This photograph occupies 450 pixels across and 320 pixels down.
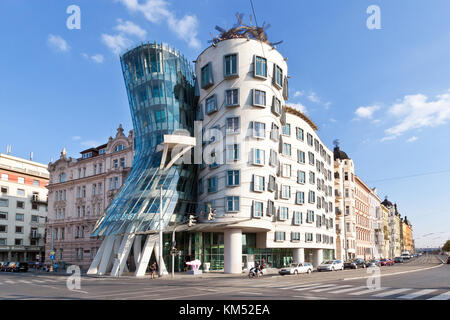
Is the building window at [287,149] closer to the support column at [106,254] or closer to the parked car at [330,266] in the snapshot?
the parked car at [330,266]

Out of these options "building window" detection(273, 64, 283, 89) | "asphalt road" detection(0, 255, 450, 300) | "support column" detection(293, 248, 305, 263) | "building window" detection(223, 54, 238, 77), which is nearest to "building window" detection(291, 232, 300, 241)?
"support column" detection(293, 248, 305, 263)

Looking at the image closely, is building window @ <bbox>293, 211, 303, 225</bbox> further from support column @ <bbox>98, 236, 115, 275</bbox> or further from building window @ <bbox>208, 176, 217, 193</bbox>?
support column @ <bbox>98, 236, 115, 275</bbox>

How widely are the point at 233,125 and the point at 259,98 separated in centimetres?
434

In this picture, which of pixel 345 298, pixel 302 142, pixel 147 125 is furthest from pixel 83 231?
pixel 345 298

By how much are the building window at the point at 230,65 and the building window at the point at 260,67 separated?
2307mm

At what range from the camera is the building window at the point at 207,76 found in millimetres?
48344

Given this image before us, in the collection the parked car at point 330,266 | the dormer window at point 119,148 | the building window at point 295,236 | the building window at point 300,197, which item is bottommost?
the parked car at point 330,266

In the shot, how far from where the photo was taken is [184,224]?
4556cm

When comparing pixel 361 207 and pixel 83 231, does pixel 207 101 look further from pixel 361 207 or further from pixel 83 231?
pixel 361 207

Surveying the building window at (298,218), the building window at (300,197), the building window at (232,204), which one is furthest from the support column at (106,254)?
the building window at (300,197)

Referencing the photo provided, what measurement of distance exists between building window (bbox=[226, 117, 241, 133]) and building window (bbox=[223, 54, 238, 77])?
16.6 ft

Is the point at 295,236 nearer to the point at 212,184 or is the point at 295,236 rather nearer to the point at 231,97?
the point at 212,184

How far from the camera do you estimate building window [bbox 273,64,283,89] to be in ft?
159

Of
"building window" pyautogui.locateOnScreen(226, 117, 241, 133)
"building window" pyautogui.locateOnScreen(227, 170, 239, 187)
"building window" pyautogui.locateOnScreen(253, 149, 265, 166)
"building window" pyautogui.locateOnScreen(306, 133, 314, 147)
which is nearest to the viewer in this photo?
"building window" pyautogui.locateOnScreen(227, 170, 239, 187)
